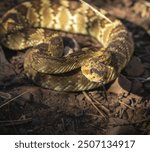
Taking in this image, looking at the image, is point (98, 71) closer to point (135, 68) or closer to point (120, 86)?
point (120, 86)

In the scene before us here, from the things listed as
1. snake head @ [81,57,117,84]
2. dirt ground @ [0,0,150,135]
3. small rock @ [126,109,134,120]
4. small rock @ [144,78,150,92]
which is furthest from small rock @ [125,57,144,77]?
small rock @ [126,109,134,120]

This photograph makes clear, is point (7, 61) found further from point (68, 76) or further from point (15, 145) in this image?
point (15, 145)

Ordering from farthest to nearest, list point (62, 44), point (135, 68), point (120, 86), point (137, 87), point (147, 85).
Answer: point (62, 44) → point (135, 68) → point (147, 85) → point (137, 87) → point (120, 86)

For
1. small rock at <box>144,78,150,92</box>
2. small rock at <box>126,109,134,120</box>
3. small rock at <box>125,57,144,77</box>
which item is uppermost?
small rock at <box>125,57,144,77</box>

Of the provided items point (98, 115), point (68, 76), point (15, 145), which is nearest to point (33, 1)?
point (68, 76)

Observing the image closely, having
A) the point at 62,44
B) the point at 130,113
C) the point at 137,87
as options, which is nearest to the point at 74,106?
the point at 130,113

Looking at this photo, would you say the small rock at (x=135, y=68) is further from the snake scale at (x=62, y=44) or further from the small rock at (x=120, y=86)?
the small rock at (x=120, y=86)

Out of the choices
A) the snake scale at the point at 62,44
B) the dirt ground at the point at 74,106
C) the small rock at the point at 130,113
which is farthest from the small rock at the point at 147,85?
the small rock at the point at 130,113

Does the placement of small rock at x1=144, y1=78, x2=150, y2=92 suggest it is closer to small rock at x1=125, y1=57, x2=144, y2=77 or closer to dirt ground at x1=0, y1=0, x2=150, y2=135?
dirt ground at x1=0, y1=0, x2=150, y2=135
